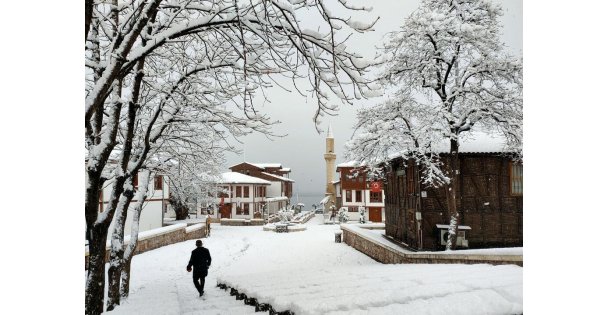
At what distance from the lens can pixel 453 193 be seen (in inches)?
255

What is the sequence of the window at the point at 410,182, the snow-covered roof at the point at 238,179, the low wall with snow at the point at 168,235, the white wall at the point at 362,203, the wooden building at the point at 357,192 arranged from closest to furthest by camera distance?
the snow-covered roof at the point at 238,179
the low wall with snow at the point at 168,235
the wooden building at the point at 357,192
the white wall at the point at 362,203
the window at the point at 410,182

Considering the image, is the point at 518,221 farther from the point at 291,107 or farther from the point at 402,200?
the point at 402,200

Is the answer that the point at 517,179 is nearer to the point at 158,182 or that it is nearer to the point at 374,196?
the point at 158,182

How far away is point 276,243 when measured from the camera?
5.35 metres

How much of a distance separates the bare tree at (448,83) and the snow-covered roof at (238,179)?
1451mm

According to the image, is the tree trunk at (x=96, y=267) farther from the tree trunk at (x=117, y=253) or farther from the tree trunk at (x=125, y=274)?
the tree trunk at (x=125, y=274)

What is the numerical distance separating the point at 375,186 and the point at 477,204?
390 centimetres

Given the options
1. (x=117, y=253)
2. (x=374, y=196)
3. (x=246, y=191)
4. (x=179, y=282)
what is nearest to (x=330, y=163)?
(x=246, y=191)

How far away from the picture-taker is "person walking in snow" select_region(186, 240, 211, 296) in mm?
4402

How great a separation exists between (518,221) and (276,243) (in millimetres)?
3060

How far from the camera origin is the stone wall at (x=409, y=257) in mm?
4848

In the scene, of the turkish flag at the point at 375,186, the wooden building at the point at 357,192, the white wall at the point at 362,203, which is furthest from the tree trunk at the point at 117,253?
the turkish flag at the point at 375,186

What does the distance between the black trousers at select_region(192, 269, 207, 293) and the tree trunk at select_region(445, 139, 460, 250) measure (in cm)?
345

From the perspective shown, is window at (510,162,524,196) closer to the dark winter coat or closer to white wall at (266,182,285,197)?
white wall at (266,182,285,197)
